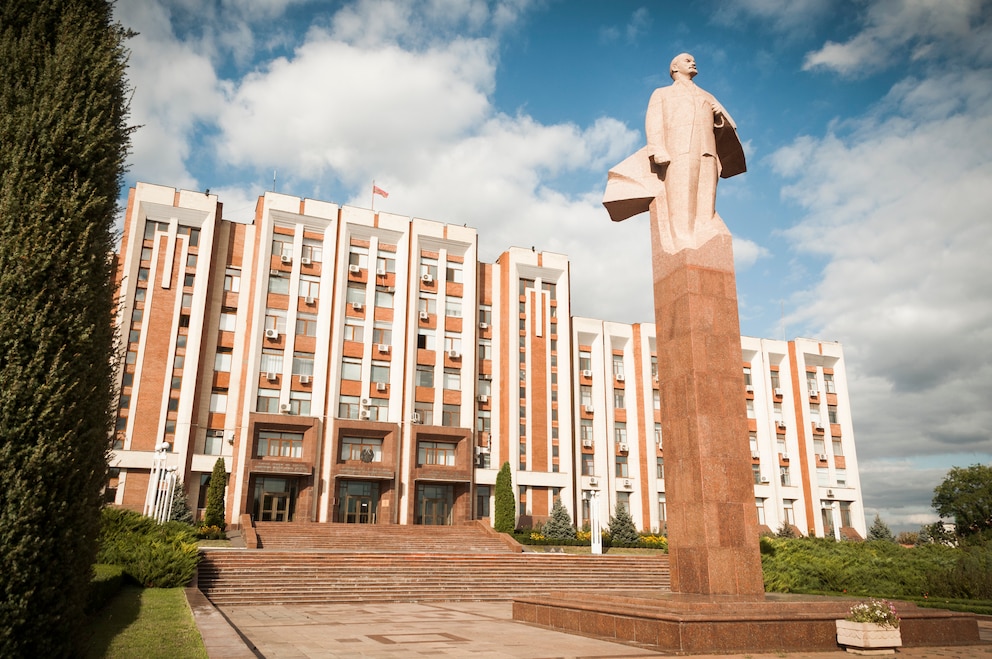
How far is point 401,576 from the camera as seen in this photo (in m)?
Answer: 19.9

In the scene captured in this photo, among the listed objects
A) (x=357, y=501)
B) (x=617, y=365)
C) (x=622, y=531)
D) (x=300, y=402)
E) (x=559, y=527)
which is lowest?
(x=622, y=531)

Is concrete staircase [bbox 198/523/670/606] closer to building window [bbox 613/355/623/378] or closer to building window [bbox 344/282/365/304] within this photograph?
building window [bbox 344/282/365/304]

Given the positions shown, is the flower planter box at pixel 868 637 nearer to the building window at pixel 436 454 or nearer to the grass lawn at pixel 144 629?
the grass lawn at pixel 144 629

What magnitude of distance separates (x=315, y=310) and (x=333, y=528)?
12.4m

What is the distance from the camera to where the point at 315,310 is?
37.1 metres

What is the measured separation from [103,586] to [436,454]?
2614 centimetres

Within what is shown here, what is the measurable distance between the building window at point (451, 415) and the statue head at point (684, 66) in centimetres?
2679

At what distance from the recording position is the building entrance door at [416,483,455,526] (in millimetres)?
36375

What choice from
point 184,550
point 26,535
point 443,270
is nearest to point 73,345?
point 26,535

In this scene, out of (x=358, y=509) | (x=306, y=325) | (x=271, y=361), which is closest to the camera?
(x=358, y=509)

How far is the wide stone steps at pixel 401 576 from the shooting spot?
17891mm

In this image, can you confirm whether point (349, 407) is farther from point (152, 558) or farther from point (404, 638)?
point (404, 638)

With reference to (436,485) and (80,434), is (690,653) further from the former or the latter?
(436,485)

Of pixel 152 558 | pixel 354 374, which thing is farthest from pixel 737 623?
pixel 354 374
